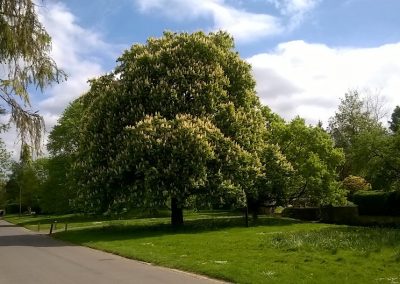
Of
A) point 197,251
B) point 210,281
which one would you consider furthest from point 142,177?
point 210,281

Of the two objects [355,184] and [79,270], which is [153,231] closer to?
[79,270]

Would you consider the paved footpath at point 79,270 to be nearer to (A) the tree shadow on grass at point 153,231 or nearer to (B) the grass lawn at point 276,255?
(B) the grass lawn at point 276,255

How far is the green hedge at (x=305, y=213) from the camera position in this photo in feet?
151

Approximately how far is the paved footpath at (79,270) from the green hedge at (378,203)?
78.3ft

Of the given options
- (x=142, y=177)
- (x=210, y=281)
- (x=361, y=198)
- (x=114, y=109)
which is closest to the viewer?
(x=210, y=281)

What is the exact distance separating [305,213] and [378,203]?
782 centimetres

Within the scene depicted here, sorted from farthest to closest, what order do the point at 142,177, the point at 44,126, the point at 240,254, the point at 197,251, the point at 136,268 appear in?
1. the point at 142,177
2. the point at 197,251
3. the point at 240,254
4. the point at 136,268
5. the point at 44,126

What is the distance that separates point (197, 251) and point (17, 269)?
7.06m

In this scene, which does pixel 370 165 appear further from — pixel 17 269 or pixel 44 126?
pixel 44 126

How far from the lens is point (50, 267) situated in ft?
59.6

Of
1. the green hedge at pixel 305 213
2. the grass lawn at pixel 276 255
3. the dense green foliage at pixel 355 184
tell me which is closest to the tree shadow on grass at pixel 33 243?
the grass lawn at pixel 276 255

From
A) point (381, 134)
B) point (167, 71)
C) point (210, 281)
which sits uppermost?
point (167, 71)

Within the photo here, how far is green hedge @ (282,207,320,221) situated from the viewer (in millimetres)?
45906

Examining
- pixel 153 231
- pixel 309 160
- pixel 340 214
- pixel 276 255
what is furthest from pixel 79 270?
pixel 340 214
